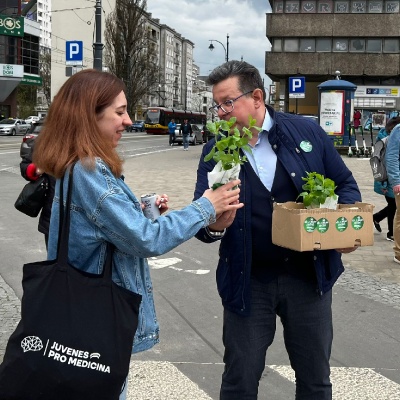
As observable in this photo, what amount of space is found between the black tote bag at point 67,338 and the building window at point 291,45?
5330cm


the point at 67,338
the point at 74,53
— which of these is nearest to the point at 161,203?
the point at 67,338

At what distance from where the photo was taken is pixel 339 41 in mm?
53625

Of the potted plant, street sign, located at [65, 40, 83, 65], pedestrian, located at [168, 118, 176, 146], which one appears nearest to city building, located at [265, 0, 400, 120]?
pedestrian, located at [168, 118, 176, 146]

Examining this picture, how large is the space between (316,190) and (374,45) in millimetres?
53843

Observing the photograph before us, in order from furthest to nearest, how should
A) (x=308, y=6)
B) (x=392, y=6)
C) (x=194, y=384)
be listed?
(x=308, y=6) < (x=392, y=6) < (x=194, y=384)

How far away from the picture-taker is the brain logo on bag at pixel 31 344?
2238 millimetres

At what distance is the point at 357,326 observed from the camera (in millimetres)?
Answer: 5418

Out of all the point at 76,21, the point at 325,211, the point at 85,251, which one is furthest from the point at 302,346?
the point at 76,21

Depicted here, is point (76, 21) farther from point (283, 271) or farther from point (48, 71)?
point (283, 271)

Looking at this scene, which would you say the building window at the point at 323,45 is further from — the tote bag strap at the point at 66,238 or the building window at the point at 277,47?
the tote bag strap at the point at 66,238

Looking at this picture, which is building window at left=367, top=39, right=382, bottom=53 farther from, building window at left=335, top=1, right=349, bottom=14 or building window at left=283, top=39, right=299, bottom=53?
building window at left=283, top=39, right=299, bottom=53

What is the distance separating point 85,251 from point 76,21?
286 ft

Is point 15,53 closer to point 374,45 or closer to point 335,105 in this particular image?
point 374,45

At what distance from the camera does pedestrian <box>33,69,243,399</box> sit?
7.56 ft
